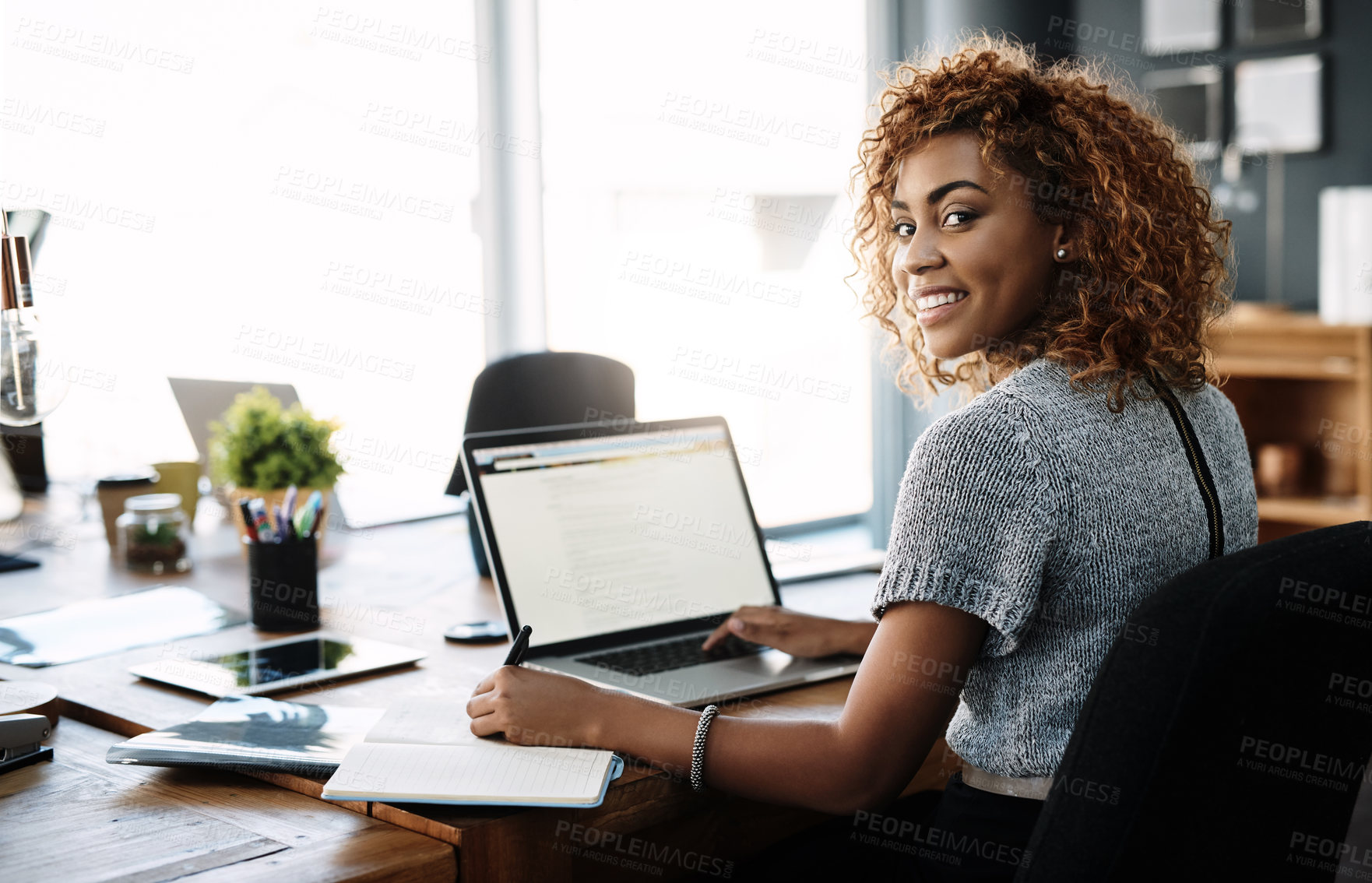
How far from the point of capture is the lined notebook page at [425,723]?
3.70ft

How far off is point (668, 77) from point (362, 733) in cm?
304

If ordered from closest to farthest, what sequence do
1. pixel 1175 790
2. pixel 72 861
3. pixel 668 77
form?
pixel 1175 790
pixel 72 861
pixel 668 77

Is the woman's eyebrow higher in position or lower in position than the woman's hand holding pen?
higher

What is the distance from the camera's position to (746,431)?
13.9ft

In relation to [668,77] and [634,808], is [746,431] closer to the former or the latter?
[668,77]

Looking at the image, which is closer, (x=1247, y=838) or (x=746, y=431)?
(x=1247, y=838)

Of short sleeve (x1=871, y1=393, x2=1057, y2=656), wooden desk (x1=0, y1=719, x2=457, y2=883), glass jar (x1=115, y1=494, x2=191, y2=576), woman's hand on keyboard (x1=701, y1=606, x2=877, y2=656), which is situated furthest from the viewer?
glass jar (x1=115, y1=494, x2=191, y2=576)

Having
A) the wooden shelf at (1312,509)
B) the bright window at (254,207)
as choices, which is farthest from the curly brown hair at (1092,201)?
the wooden shelf at (1312,509)

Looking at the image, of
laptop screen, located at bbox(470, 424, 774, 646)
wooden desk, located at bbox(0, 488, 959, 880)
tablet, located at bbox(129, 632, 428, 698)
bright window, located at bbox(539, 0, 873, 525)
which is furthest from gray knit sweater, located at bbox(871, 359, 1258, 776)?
bright window, located at bbox(539, 0, 873, 525)

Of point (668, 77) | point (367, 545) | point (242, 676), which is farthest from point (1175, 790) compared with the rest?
point (668, 77)

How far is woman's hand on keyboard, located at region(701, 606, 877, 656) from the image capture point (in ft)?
4.82

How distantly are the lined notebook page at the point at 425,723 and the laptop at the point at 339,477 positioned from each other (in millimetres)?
765

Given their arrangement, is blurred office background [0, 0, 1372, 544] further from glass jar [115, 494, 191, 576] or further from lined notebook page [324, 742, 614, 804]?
lined notebook page [324, 742, 614, 804]

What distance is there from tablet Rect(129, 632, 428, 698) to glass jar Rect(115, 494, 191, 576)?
0.54 metres
